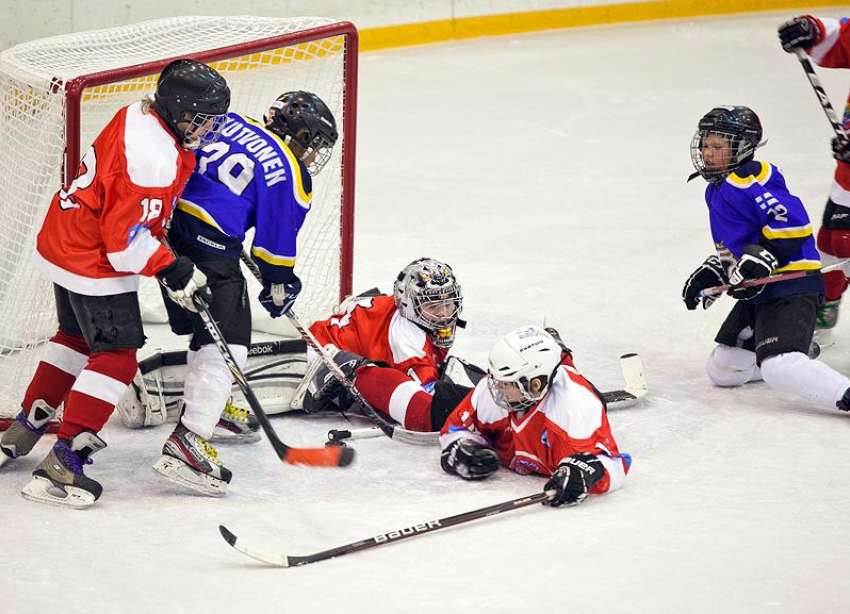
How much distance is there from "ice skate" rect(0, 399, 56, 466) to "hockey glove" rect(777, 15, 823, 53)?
2.89 metres

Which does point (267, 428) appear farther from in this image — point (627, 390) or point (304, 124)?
point (627, 390)

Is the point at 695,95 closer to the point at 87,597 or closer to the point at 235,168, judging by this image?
the point at 235,168

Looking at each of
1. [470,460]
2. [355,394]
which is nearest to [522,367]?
[470,460]

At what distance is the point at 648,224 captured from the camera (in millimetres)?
6121

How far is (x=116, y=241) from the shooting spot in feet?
10.5

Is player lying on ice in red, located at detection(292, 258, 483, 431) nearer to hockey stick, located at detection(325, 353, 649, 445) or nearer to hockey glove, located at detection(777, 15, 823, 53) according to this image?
hockey stick, located at detection(325, 353, 649, 445)

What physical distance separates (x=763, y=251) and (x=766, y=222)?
12 centimetres

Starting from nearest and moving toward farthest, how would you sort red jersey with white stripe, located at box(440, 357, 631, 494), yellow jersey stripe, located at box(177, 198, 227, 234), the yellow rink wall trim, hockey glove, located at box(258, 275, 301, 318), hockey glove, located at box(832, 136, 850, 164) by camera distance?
red jersey with white stripe, located at box(440, 357, 631, 494)
yellow jersey stripe, located at box(177, 198, 227, 234)
hockey glove, located at box(258, 275, 301, 318)
hockey glove, located at box(832, 136, 850, 164)
the yellow rink wall trim

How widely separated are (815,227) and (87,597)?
4.17m

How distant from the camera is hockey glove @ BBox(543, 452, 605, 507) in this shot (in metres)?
3.31

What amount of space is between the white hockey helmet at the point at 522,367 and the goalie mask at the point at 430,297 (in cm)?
53

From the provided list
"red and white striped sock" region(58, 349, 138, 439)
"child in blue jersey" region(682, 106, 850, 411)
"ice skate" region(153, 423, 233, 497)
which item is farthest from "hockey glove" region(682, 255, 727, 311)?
"red and white striped sock" region(58, 349, 138, 439)

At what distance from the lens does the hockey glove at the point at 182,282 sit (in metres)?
3.24

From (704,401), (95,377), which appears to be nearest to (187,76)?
(95,377)
